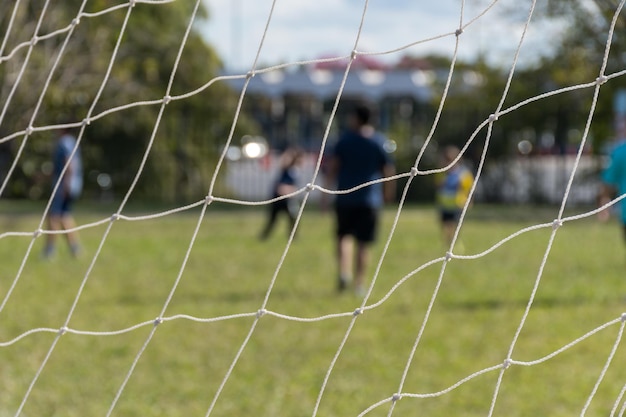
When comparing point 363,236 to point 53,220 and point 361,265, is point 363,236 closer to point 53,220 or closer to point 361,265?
point 361,265

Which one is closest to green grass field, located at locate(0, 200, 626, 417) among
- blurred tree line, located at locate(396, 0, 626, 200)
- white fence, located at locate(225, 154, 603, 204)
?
blurred tree line, located at locate(396, 0, 626, 200)

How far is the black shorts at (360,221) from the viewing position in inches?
353

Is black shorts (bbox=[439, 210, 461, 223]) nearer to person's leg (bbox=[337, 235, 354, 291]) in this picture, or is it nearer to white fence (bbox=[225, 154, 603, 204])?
person's leg (bbox=[337, 235, 354, 291])

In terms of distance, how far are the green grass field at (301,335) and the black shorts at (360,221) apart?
19.7 inches

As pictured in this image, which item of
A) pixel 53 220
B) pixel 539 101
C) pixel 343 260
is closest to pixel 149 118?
pixel 539 101

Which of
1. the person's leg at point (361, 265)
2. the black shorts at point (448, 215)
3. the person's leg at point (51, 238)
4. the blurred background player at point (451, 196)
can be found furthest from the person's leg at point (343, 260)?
the black shorts at point (448, 215)

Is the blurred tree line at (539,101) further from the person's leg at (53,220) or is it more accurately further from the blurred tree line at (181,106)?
the person's leg at (53,220)

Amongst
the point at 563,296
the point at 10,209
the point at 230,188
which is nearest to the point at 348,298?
the point at 563,296

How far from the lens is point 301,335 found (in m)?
7.19

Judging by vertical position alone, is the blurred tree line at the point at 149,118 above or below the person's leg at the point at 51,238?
below

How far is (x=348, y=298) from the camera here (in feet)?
28.9

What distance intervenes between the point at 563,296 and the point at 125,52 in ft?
56.3

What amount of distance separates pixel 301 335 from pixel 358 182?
6.16ft

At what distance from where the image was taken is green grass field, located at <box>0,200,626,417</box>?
5457mm
